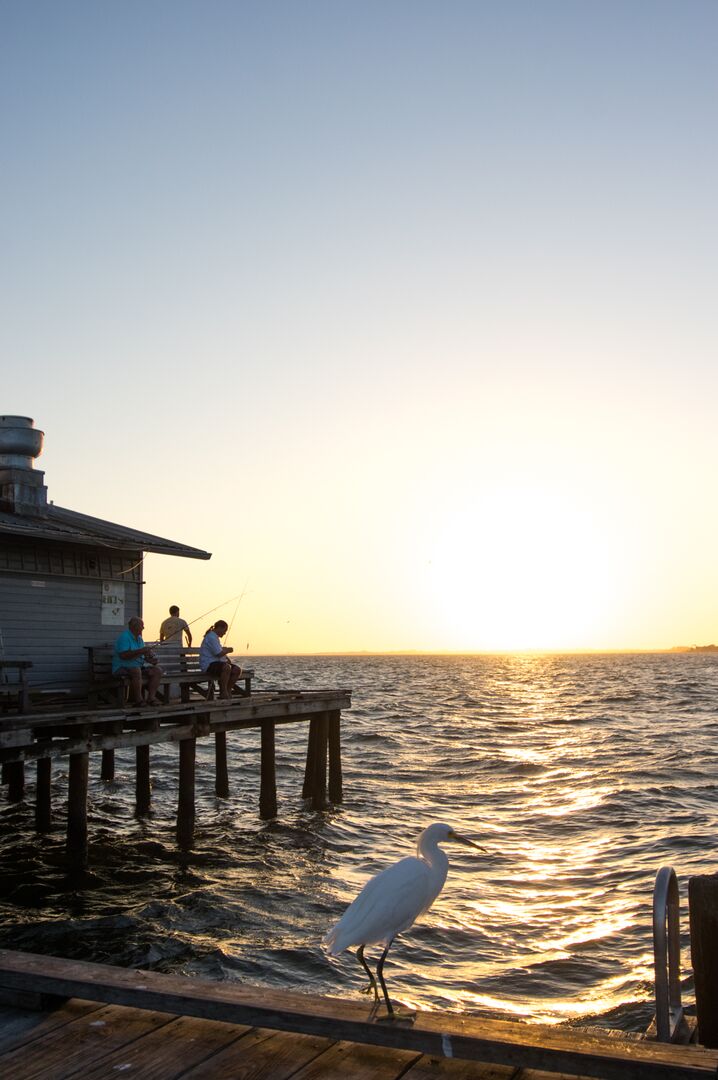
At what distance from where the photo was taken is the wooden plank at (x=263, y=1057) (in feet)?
13.4

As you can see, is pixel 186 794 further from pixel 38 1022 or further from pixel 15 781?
pixel 38 1022

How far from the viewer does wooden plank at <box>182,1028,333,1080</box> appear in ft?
13.4

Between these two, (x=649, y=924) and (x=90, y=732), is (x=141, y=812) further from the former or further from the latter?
(x=649, y=924)

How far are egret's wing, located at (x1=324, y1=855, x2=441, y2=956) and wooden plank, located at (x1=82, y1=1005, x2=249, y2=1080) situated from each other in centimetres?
89

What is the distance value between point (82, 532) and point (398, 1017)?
14.9 metres

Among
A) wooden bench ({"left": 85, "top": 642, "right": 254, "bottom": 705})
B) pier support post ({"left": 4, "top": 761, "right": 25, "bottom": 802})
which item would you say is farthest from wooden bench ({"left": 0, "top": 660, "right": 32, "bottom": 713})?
pier support post ({"left": 4, "top": 761, "right": 25, "bottom": 802})

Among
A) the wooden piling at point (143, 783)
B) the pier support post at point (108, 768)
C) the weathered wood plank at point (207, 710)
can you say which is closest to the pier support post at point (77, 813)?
the weathered wood plank at point (207, 710)

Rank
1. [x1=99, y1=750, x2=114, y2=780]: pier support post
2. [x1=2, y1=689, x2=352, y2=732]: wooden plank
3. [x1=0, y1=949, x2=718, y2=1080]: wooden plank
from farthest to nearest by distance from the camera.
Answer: [x1=99, y1=750, x2=114, y2=780]: pier support post
[x1=2, y1=689, x2=352, y2=732]: wooden plank
[x1=0, y1=949, x2=718, y2=1080]: wooden plank

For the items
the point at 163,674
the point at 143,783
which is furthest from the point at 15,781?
the point at 163,674

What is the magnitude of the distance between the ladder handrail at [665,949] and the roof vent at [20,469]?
15347 millimetres

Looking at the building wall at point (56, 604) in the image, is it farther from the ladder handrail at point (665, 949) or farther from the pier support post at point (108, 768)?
the ladder handrail at point (665, 949)

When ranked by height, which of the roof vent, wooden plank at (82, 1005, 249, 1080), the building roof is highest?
the roof vent

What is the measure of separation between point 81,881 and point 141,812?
678cm

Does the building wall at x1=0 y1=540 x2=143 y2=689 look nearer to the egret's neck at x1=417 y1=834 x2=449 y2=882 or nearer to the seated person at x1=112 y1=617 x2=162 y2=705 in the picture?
the seated person at x1=112 y1=617 x2=162 y2=705
